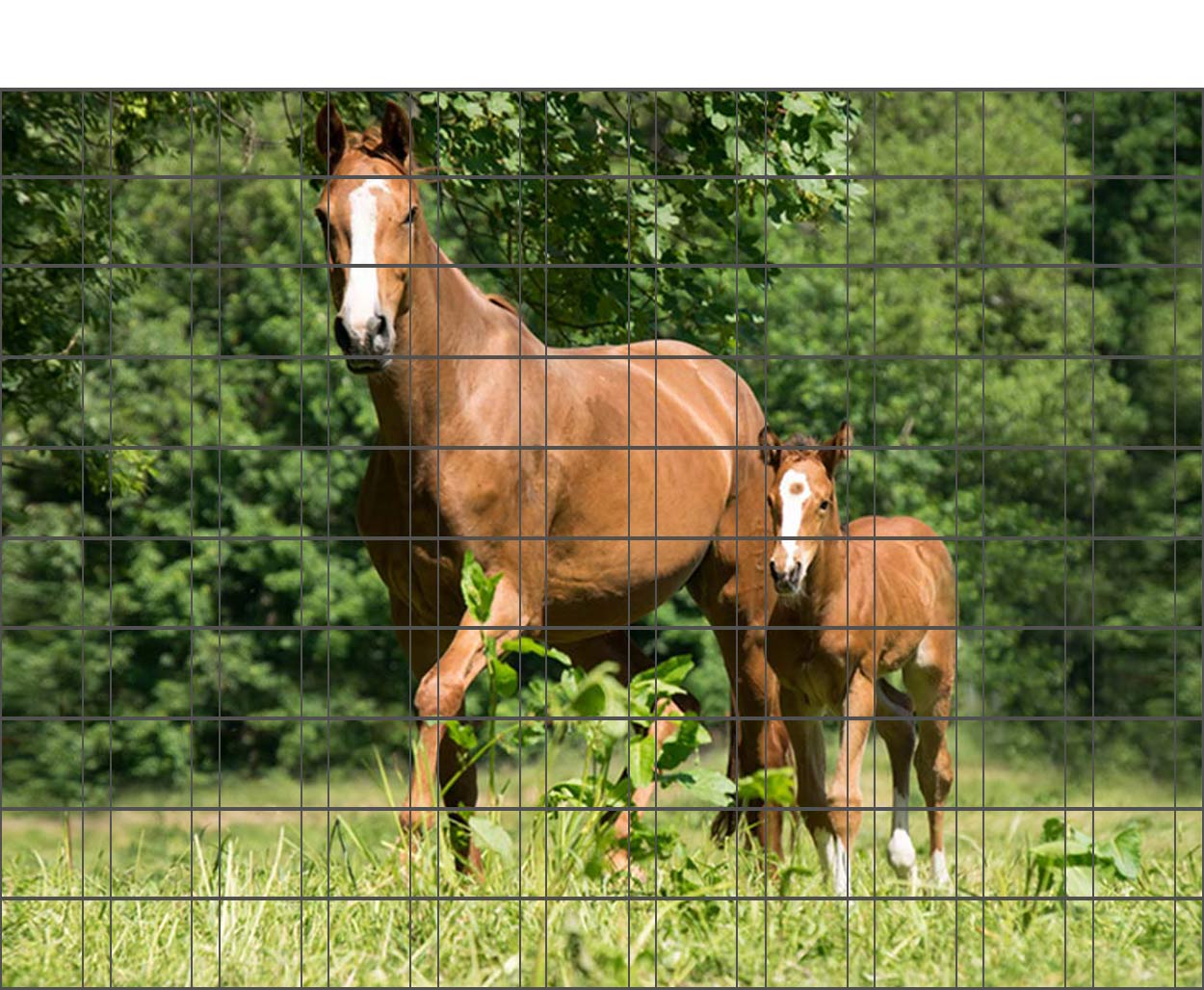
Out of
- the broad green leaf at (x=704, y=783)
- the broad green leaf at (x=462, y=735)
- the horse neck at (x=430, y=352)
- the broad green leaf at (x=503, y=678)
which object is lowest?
the broad green leaf at (x=704, y=783)

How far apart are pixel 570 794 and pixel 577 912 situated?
42 cm

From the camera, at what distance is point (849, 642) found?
690cm

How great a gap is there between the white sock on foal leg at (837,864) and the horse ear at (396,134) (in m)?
2.90

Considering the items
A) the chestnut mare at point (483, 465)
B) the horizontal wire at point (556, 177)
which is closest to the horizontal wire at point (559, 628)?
the chestnut mare at point (483, 465)

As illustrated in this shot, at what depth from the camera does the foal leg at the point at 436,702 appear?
5.80 m

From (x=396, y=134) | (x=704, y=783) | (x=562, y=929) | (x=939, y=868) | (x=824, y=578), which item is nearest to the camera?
(x=562, y=929)

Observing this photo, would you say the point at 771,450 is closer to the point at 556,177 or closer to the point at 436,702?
the point at 436,702

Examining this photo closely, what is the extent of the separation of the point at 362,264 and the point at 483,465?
979mm

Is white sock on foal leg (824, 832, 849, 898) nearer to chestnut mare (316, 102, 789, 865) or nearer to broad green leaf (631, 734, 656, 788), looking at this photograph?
chestnut mare (316, 102, 789, 865)

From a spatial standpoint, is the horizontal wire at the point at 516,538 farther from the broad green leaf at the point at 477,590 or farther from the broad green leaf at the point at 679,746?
the broad green leaf at the point at 679,746

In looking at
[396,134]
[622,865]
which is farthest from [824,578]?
[396,134]

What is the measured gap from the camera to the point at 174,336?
17594mm

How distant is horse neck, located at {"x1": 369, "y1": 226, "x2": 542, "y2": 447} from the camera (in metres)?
6.50

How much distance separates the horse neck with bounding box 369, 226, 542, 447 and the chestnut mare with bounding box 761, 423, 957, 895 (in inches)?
47.3
